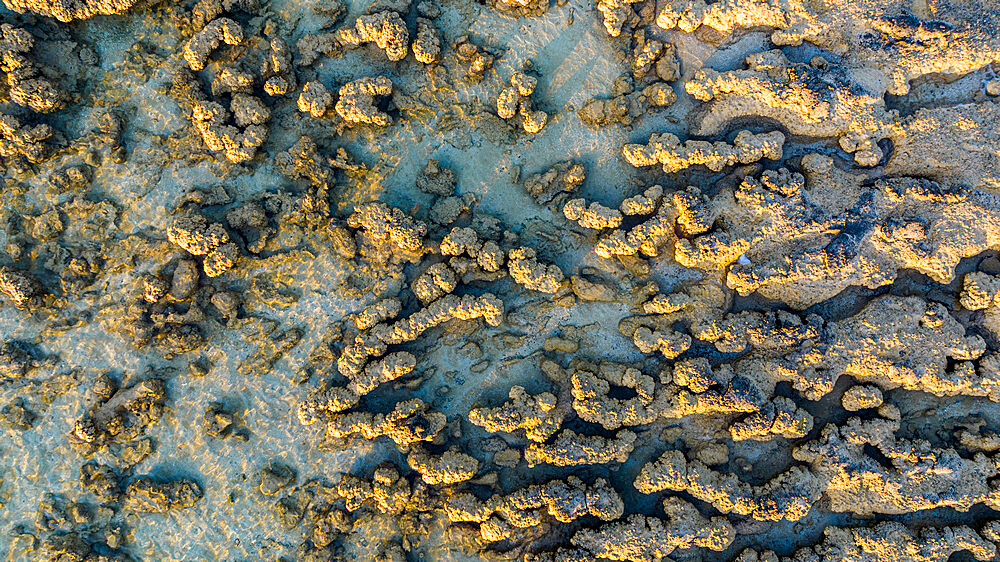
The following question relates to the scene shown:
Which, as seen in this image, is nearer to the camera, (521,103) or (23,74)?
(23,74)

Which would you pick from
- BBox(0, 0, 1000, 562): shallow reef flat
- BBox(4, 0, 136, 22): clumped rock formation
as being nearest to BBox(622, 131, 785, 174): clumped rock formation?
BBox(0, 0, 1000, 562): shallow reef flat

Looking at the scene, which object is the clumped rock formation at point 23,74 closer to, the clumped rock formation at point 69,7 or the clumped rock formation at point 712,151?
the clumped rock formation at point 69,7

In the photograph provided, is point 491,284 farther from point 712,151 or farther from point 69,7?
point 69,7

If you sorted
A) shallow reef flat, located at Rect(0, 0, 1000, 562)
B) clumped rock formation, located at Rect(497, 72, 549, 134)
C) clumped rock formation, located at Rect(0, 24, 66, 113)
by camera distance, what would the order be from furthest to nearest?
clumped rock formation, located at Rect(497, 72, 549, 134)
shallow reef flat, located at Rect(0, 0, 1000, 562)
clumped rock formation, located at Rect(0, 24, 66, 113)

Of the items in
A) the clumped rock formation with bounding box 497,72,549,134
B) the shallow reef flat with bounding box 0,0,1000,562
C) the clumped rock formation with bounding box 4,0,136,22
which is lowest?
the shallow reef flat with bounding box 0,0,1000,562

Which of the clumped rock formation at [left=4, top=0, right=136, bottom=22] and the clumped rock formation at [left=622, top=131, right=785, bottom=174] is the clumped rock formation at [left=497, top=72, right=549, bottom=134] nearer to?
the clumped rock formation at [left=622, top=131, right=785, bottom=174]

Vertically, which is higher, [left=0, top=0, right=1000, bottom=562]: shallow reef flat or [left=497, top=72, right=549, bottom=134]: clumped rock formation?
[left=497, top=72, right=549, bottom=134]: clumped rock formation

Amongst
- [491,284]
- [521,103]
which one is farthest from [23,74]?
[491,284]

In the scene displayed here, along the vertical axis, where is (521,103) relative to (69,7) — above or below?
below

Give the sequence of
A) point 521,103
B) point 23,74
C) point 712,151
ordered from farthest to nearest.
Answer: point 521,103 → point 712,151 → point 23,74
